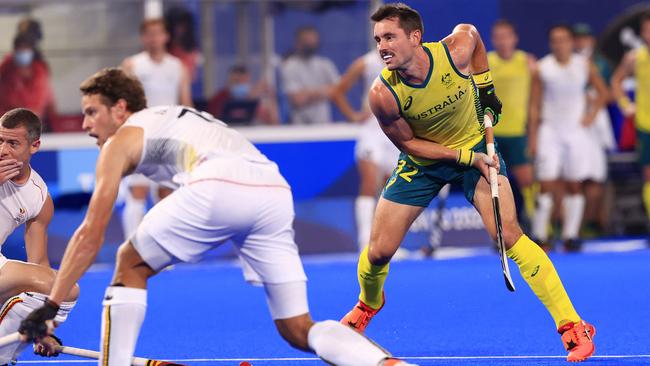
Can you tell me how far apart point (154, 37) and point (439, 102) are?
17.5 ft

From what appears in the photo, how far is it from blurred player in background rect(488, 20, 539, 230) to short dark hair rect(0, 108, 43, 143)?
238 inches

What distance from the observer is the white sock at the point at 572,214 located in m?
11.3

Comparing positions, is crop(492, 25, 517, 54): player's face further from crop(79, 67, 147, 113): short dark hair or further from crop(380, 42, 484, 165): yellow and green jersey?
crop(79, 67, 147, 113): short dark hair

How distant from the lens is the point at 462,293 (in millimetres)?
8594

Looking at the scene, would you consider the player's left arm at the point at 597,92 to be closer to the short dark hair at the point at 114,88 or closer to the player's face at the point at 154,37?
the player's face at the point at 154,37

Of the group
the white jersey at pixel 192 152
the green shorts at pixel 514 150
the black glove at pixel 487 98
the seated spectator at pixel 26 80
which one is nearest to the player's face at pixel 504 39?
the green shorts at pixel 514 150

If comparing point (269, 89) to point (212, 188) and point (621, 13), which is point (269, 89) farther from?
point (212, 188)

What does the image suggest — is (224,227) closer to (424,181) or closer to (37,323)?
(37,323)

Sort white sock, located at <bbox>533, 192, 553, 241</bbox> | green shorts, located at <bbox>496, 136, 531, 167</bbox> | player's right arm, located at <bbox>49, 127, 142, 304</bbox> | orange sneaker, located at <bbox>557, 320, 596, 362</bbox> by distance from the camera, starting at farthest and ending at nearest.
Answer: white sock, located at <bbox>533, 192, 553, 241</bbox> < green shorts, located at <bbox>496, 136, 531, 167</bbox> < orange sneaker, located at <bbox>557, 320, 596, 362</bbox> < player's right arm, located at <bbox>49, 127, 142, 304</bbox>

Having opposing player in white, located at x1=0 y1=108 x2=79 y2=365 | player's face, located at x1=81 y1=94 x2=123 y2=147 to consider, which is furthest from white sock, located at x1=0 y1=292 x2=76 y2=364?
player's face, located at x1=81 y1=94 x2=123 y2=147

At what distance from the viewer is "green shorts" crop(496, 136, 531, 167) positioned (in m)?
11.1

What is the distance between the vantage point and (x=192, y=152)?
4.71 metres

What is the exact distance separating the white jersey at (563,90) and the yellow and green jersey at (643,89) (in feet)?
1.55

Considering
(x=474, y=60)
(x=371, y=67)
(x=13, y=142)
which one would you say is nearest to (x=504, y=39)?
(x=371, y=67)
